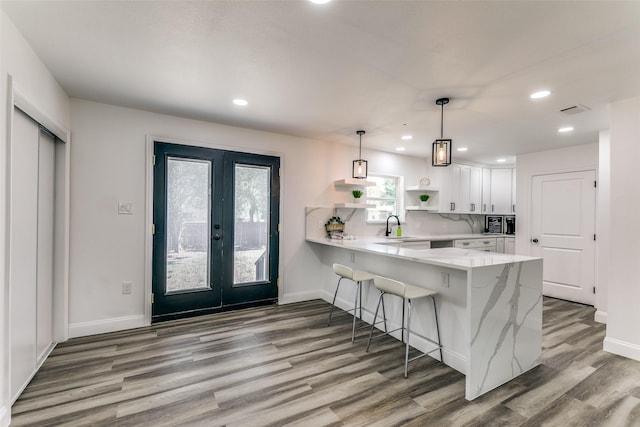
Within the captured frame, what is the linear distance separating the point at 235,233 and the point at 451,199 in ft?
13.5

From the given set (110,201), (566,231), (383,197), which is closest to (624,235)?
(566,231)

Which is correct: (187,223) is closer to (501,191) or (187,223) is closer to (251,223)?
(251,223)

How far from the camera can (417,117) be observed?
3484mm

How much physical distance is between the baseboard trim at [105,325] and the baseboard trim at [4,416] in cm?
139

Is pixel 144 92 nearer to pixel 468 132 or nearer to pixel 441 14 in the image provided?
pixel 441 14

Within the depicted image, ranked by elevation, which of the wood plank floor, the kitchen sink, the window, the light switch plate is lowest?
the wood plank floor

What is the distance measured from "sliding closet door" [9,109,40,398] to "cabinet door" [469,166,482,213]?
6.44 m

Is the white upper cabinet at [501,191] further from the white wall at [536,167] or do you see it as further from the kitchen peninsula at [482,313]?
the kitchen peninsula at [482,313]

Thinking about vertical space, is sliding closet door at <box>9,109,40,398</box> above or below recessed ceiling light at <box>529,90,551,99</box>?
below

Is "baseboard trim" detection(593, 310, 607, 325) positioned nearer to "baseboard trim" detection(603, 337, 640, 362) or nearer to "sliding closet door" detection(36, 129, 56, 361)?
"baseboard trim" detection(603, 337, 640, 362)

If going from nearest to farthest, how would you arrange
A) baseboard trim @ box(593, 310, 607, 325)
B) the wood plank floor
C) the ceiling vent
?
the wood plank floor
the ceiling vent
baseboard trim @ box(593, 310, 607, 325)

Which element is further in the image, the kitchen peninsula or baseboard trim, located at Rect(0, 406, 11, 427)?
the kitchen peninsula

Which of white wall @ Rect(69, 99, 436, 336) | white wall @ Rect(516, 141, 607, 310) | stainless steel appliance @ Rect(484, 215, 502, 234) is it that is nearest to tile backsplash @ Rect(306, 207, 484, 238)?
stainless steel appliance @ Rect(484, 215, 502, 234)

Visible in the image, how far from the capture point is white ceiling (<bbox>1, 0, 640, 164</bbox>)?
1721 mm
